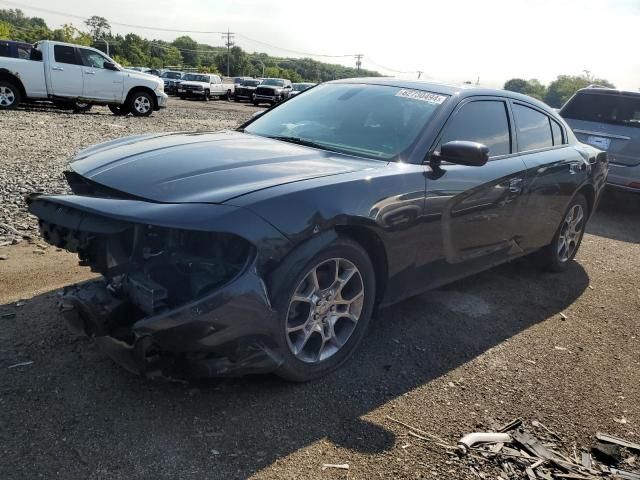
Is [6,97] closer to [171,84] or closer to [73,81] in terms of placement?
[73,81]

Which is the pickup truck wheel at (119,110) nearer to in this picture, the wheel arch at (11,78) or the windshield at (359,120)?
the wheel arch at (11,78)

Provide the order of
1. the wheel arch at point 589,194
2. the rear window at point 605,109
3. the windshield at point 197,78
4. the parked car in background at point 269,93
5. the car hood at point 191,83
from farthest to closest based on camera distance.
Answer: the windshield at point 197,78
the parked car in background at point 269,93
the car hood at point 191,83
the rear window at point 605,109
the wheel arch at point 589,194

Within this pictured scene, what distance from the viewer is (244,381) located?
2.99 metres

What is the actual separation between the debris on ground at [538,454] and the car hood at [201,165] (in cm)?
142

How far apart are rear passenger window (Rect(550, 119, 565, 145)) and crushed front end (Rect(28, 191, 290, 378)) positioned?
3.53m

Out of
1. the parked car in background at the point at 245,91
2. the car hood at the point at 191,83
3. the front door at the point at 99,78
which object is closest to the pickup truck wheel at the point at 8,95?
the front door at the point at 99,78

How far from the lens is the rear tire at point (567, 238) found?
17.2 ft

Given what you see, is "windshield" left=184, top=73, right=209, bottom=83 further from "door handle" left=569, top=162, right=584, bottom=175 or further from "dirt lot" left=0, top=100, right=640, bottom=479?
"door handle" left=569, top=162, right=584, bottom=175

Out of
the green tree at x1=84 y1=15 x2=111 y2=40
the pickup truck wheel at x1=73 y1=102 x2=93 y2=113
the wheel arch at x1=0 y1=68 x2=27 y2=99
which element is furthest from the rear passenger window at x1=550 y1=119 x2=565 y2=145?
the green tree at x1=84 y1=15 x2=111 y2=40

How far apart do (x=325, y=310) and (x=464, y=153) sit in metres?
1.30

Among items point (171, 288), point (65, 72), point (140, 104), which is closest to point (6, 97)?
point (65, 72)

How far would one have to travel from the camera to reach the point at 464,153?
11.1 feet

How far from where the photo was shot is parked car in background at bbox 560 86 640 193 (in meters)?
7.98

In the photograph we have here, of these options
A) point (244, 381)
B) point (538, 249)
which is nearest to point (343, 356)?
point (244, 381)
